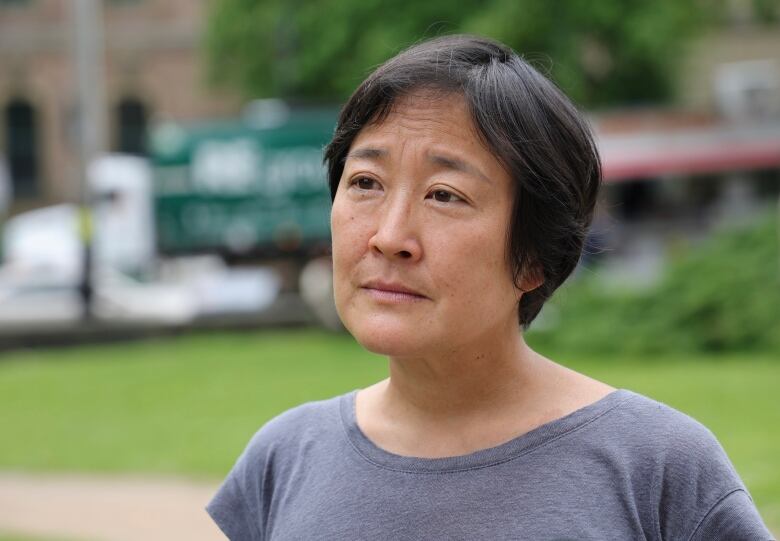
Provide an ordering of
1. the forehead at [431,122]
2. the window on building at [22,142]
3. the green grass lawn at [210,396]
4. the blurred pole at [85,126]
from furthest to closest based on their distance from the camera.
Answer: the window on building at [22,142] < the blurred pole at [85,126] < the green grass lawn at [210,396] < the forehead at [431,122]

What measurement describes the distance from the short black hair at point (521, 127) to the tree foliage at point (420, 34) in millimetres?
19277

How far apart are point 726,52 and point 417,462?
3526cm

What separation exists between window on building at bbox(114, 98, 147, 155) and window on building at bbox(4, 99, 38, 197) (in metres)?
3.07

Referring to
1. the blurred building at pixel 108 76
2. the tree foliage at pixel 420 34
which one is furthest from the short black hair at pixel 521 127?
the blurred building at pixel 108 76

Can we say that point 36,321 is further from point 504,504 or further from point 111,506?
point 504,504

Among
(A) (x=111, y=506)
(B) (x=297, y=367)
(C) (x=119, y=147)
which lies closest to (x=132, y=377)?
(B) (x=297, y=367)

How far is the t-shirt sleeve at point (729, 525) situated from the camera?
5.59 ft

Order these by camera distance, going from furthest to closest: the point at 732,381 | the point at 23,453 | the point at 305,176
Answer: the point at 305,176 < the point at 732,381 < the point at 23,453

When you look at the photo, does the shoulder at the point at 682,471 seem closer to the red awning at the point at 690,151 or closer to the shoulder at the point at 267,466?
the shoulder at the point at 267,466

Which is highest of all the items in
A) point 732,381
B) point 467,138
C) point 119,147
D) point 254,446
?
point 467,138

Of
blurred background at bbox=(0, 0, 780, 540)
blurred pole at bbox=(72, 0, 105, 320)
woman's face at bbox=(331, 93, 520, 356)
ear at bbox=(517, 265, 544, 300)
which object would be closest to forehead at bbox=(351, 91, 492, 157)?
woman's face at bbox=(331, 93, 520, 356)

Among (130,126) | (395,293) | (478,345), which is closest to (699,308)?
(478,345)

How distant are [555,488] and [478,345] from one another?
25cm

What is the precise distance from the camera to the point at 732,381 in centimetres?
1080
